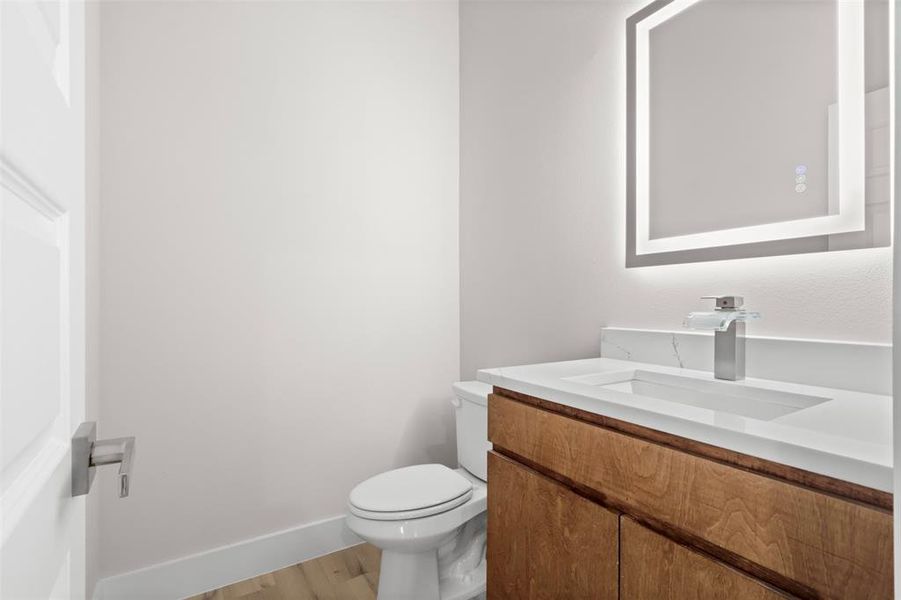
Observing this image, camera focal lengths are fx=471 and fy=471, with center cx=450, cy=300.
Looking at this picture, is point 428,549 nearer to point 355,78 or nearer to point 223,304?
point 223,304

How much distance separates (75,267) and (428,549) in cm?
124

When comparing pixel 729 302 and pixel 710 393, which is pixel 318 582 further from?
pixel 729 302

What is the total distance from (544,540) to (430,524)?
493 mm

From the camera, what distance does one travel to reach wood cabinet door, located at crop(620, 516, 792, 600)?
66 centimetres

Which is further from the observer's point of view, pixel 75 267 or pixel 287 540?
pixel 287 540

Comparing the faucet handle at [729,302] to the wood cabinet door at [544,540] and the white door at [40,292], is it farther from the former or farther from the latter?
the white door at [40,292]

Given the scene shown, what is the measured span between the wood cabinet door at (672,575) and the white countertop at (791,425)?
0.17 meters

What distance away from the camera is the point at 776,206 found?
1138 millimetres

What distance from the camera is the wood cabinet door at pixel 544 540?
33.9 inches

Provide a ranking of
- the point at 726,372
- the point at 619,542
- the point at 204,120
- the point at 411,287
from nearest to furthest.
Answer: the point at 619,542, the point at 726,372, the point at 204,120, the point at 411,287

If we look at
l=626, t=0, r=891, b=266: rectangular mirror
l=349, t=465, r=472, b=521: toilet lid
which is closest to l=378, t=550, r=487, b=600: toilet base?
l=349, t=465, r=472, b=521: toilet lid

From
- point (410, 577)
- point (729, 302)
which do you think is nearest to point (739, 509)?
point (729, 302)

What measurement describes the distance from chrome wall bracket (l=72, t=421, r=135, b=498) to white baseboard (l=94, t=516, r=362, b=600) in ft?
4.62

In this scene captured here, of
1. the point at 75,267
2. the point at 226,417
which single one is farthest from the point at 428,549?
the point at 75,267
